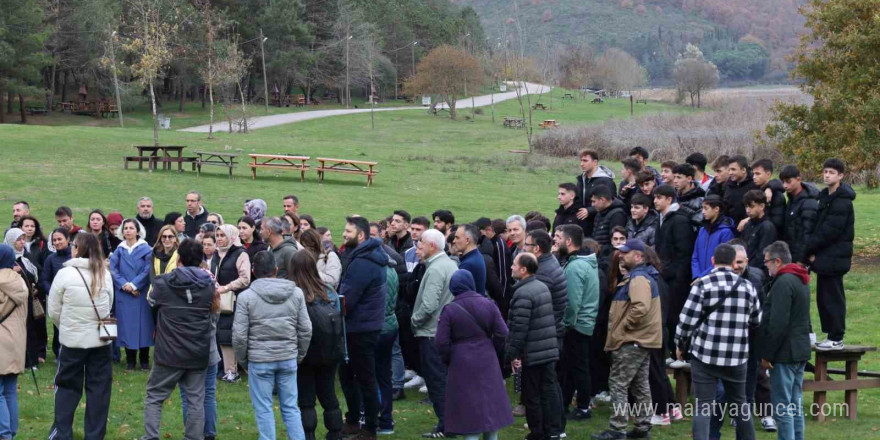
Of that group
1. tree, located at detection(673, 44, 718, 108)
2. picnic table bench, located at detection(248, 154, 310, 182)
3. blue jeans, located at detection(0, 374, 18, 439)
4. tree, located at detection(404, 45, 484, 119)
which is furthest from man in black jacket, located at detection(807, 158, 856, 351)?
tree, located at detection(673, 44, 718, 108)

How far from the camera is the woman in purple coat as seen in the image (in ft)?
24.5

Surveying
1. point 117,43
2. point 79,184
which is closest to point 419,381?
point 79,184

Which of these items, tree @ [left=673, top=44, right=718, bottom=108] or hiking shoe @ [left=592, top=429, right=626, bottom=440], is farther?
tree @ [left=673, top=44, right=718, bottom=108]

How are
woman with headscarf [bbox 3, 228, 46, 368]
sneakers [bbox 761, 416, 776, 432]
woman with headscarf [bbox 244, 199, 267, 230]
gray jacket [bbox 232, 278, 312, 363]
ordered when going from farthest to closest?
1. woman with headscarf [bbox 244, 199, 267, 230]
2. woman with headscarf [bbox 3, 228, 46, 368]
3. sneakers [bbox 761, 416, 776, 432]
4. gray jacket [bbox 232, 278, 312, 363]

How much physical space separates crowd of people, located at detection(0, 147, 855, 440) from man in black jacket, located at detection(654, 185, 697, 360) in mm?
24

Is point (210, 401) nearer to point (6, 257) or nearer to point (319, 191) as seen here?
point (6, 257)

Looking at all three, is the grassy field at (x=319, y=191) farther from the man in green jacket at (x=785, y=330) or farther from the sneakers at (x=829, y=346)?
the man in green jacket at (x=785, y=330)

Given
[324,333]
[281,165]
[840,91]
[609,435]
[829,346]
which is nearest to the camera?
[324,333]

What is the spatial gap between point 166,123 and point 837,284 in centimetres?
5155

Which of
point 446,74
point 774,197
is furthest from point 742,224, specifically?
point 446,74

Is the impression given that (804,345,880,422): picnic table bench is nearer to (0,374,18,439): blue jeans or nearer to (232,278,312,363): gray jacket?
(232,278,312,363): gray jacket

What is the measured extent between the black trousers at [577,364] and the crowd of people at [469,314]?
22mm

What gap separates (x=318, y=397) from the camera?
26.8 feet

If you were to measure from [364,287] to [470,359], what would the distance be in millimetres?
1463
